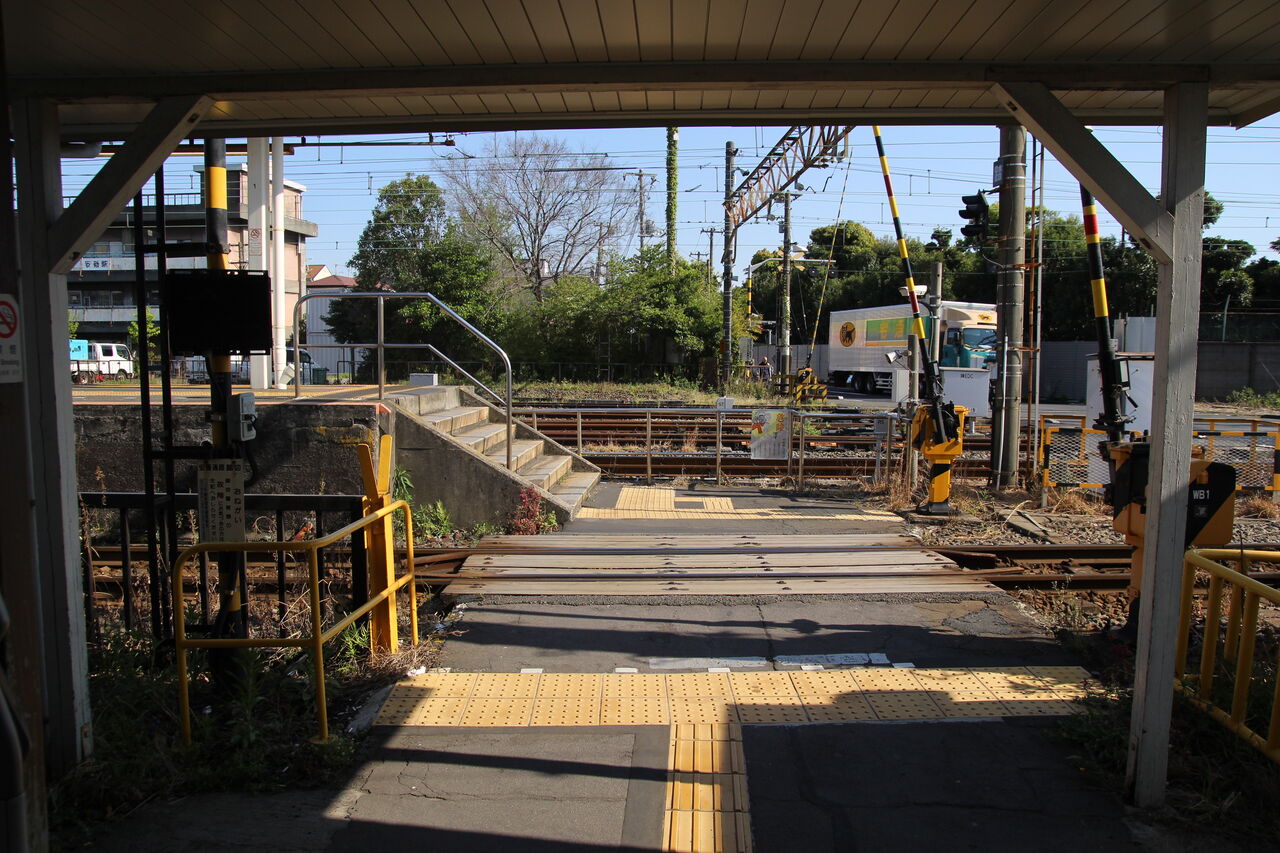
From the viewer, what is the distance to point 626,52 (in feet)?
12.9

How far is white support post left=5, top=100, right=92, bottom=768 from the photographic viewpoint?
3711 millimetres

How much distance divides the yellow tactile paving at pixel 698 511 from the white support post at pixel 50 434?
19.5 ft

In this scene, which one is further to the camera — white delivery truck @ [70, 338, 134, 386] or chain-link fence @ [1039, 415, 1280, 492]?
white delivery truck @ [70, 338, 134, 386]

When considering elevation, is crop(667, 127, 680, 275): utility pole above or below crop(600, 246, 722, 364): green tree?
above

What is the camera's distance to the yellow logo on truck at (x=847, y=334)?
124ft

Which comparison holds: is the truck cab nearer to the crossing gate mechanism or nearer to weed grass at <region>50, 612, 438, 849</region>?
the crossing gate mechanism

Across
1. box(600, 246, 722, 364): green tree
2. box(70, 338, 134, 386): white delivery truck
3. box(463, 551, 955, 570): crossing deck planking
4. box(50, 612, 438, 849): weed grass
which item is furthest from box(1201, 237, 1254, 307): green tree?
box(70, 338, 134, 386): white delivery truck

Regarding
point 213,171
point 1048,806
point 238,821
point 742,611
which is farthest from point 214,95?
point 1048,806

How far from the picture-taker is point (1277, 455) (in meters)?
10.8

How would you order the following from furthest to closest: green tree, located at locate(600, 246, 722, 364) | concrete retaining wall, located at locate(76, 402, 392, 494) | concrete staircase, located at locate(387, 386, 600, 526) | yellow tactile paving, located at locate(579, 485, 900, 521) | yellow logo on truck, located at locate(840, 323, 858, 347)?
1. yellow logo on truck, located at locate(840, 323, 858, 347)
2. green tree, located at locate(600, 246, 722, 364)
3. yellow tactile paving, located at locate(579, 485, 900, 521)
4. concrete staircase, located at locate(387, 386, 600, 526)
5. concrete retaining wall, located at locate(76, 402, 392, 494)

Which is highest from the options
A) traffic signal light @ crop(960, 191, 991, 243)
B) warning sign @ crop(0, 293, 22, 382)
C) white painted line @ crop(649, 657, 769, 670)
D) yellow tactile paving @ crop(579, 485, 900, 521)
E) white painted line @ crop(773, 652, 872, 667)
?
traffic signal light @ crop(960, 191, 991, 243)

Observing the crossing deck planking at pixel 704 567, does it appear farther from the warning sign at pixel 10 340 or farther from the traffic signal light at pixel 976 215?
the traffic signal light at pixel 976 215

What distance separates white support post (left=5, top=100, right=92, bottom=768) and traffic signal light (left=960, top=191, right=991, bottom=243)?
10642 mm

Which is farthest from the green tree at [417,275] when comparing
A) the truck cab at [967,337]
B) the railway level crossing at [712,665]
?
the railway level crossing at [712,665]
